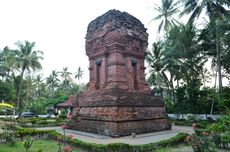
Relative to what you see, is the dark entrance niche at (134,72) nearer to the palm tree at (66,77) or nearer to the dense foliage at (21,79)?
the dense foliage at (21,79)

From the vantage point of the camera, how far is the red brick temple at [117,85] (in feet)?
41.2

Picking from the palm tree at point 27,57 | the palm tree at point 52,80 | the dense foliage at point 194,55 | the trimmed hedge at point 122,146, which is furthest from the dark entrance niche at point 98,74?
the palm tree at point 52,80

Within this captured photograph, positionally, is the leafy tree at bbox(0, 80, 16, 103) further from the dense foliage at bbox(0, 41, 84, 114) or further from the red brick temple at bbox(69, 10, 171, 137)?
the red brick temple at bbox(69, 10, 171, 137)

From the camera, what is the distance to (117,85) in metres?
13.2

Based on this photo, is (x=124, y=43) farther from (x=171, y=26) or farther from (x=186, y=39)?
(x=171, y=26)

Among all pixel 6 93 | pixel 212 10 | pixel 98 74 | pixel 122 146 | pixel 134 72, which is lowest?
pixel 122 146

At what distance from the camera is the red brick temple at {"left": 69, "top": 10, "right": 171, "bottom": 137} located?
12.6m

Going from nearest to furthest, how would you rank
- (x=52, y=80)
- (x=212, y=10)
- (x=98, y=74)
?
(x=98, y=74), (x=212, y=10), (x=52, y=80)

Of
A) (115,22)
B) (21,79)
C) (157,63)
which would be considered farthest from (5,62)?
(115,22)

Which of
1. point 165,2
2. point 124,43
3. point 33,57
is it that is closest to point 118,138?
point 124,43

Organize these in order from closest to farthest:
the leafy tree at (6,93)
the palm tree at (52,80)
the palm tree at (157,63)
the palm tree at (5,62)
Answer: the palm tree at (157,63)
the palm tree at (5,62)
the leafy tree at (6,93)
the palm tree at (52,80)

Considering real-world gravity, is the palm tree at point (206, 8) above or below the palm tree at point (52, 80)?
above

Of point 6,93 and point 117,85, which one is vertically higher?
point 6,93

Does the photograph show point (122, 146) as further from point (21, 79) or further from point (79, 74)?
point (79, 74)
